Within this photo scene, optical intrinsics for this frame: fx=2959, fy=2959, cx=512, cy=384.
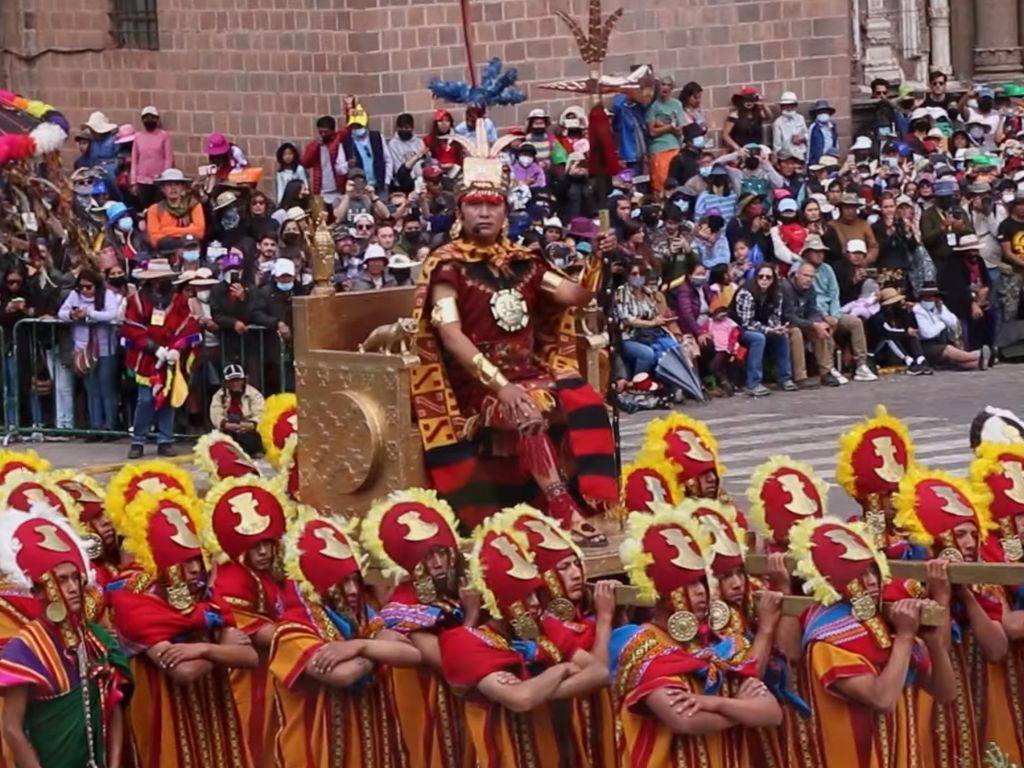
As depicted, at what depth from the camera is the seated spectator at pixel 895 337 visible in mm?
24516

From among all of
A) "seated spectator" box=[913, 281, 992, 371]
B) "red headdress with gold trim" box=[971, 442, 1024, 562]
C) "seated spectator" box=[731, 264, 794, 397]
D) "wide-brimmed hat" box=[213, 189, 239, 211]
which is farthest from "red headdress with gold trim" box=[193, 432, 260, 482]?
"seated spectator" box=[913, 281, 992, 371]

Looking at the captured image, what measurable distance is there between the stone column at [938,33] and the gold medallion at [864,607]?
2685 centimetres

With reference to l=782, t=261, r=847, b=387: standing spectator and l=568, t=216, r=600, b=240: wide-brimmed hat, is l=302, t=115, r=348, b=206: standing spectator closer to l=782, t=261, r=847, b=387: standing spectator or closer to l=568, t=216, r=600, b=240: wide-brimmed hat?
l=568, t=216, r=600, b=240: wide-brimmed hat

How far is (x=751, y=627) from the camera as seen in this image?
10.4 m

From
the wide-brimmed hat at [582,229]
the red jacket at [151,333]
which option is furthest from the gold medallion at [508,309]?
the wide-brimmed hat at [582,229]

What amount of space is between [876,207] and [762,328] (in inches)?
108

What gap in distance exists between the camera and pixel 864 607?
32.9 ft

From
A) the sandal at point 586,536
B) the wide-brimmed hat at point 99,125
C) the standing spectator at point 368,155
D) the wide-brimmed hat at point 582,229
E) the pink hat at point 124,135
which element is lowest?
the sandal at point 586,536

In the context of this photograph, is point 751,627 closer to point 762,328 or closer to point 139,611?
point 139,611

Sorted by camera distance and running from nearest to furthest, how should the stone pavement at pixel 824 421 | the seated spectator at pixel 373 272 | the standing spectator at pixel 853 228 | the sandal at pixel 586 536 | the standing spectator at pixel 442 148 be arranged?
the sandal at pixel 586 536 → the stone pavement at pixel 824 421 → the seated spectator at pixel 373 272 → the standing spectator at pixel 853 228 → the standing spectator at pixel 442 148

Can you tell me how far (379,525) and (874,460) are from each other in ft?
7.15

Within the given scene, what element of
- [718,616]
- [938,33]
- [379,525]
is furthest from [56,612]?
[938,33]

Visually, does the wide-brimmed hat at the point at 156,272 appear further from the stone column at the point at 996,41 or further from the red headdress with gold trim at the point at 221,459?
the stone column at the point at 996,41

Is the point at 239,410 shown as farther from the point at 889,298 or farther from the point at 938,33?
the point at 938,33
